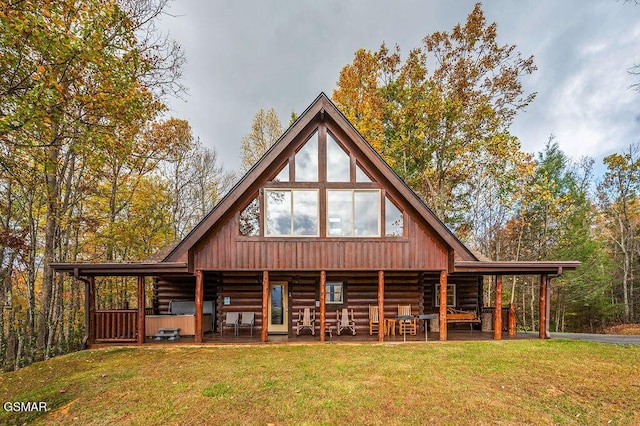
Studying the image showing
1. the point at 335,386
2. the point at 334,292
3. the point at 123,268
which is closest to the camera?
the point at 335,386

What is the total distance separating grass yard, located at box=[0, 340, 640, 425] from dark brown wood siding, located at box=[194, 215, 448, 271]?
8.33 feet

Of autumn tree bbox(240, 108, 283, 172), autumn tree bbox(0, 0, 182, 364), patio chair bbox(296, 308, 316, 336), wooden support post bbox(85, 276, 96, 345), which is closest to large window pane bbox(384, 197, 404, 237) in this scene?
patio chair bbox(296, 308, 316, 336)

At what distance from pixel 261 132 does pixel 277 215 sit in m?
12.6

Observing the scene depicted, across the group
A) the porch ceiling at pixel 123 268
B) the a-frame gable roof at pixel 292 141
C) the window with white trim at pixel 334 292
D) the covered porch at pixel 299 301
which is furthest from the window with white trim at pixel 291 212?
the porch ceiling at pixel 123 268

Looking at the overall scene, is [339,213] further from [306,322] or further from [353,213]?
[306,322]

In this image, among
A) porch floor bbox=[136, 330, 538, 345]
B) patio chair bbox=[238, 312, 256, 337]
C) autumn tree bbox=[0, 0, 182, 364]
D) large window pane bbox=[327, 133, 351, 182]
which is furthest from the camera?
patio chair bbox=[238, 312, 256, 337]

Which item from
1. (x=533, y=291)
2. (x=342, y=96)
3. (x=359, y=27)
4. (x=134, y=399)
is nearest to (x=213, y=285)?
(x=134, y=399)

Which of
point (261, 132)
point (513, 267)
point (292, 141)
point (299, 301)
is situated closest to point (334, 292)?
point (299, 301)

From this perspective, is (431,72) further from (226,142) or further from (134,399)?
(134,399)

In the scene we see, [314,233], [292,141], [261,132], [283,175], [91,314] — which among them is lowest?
[91,314]

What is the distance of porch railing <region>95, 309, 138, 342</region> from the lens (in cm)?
988

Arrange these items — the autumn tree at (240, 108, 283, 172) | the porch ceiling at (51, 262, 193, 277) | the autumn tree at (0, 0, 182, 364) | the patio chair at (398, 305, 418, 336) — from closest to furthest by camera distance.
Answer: the autumn tree at (0, 0, 182, 364)
the porch ceiling at (51, 262, 193, 277)
the patio chair at (398, 305, 418, 336)
the autumn tree at (240, 108, 283, 172)

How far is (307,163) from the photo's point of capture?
33.0 ft

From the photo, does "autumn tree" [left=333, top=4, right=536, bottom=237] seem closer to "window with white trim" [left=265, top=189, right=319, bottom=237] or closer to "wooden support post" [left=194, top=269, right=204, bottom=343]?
"window with white trim" [left=265, top=189, right=319, bottom=237]
